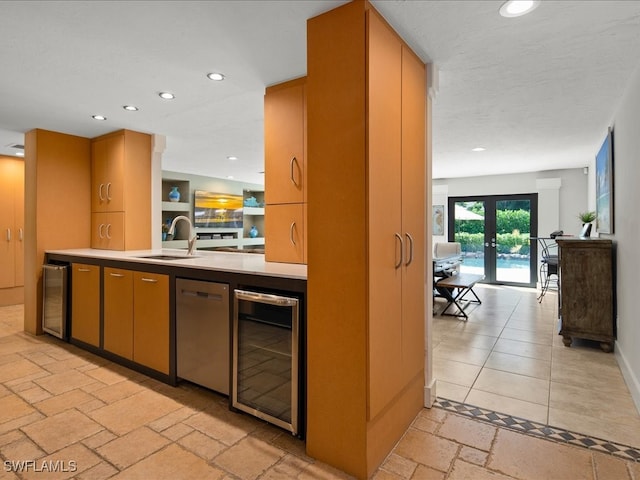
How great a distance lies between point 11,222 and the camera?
547 centimetres

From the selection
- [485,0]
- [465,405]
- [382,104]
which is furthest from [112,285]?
[485,0]

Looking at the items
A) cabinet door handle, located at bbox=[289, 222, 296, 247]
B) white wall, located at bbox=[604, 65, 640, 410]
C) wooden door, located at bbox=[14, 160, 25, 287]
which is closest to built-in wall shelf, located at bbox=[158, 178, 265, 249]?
wooden door, located at bbox=[14, 160, 25, 287]

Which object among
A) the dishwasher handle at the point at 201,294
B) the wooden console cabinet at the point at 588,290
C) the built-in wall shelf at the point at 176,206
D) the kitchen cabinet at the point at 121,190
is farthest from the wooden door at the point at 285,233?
the built-in wall shelf at the point at 176,206

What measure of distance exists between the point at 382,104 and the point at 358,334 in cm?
113

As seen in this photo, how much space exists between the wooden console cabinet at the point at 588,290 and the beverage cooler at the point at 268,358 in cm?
308

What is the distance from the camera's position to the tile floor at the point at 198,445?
69.6 inches

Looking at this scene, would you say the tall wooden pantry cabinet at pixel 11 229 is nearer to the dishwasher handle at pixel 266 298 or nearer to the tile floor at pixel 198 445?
the tile floor at pixel 198 445

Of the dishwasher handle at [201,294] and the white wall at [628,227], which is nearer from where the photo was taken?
the dishwasher handle at [201,294]

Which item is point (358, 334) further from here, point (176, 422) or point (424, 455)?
Answer: point (176, 422)

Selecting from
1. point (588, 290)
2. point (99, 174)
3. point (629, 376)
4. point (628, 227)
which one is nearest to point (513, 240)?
Result: point (588, 290)

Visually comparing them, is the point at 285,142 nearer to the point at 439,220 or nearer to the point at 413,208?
the point at 413,208

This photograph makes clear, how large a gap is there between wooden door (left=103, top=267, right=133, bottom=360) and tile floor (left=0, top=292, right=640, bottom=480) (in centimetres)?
44

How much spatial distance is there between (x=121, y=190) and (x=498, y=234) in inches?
278

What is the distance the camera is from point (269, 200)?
9.08 ft
